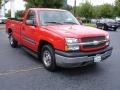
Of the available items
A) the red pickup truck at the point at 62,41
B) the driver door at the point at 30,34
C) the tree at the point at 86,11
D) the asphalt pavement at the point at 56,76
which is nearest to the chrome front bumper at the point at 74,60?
the red pickup truck at the point at 62,41

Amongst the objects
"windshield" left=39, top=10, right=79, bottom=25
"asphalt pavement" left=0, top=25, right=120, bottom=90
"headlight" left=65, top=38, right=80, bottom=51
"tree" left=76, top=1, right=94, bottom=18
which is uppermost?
"tree" left=76, top=1, right=94, bottom=18

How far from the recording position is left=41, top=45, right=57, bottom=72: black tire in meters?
6.70

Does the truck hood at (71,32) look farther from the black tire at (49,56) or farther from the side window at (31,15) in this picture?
the side window at (31,15)

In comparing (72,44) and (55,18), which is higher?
(55,18)

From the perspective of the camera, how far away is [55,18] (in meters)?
7.99

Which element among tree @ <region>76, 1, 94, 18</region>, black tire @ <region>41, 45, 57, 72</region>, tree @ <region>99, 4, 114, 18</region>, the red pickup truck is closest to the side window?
the red pickup truck

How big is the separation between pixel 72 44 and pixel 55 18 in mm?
2004

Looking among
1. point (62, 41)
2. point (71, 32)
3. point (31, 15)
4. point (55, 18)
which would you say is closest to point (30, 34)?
point (31, 15)

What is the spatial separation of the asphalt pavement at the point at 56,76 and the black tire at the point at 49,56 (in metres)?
0.15

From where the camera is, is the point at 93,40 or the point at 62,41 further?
the point at 93,40

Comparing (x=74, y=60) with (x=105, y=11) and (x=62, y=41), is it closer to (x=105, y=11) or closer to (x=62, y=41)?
(x=62, y=41)

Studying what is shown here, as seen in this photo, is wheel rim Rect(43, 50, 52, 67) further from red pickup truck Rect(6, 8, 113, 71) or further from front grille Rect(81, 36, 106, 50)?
front grille Rect(81, 36, 106, 50)

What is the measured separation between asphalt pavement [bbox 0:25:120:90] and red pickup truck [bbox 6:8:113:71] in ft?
1.18

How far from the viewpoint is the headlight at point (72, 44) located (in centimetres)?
625
